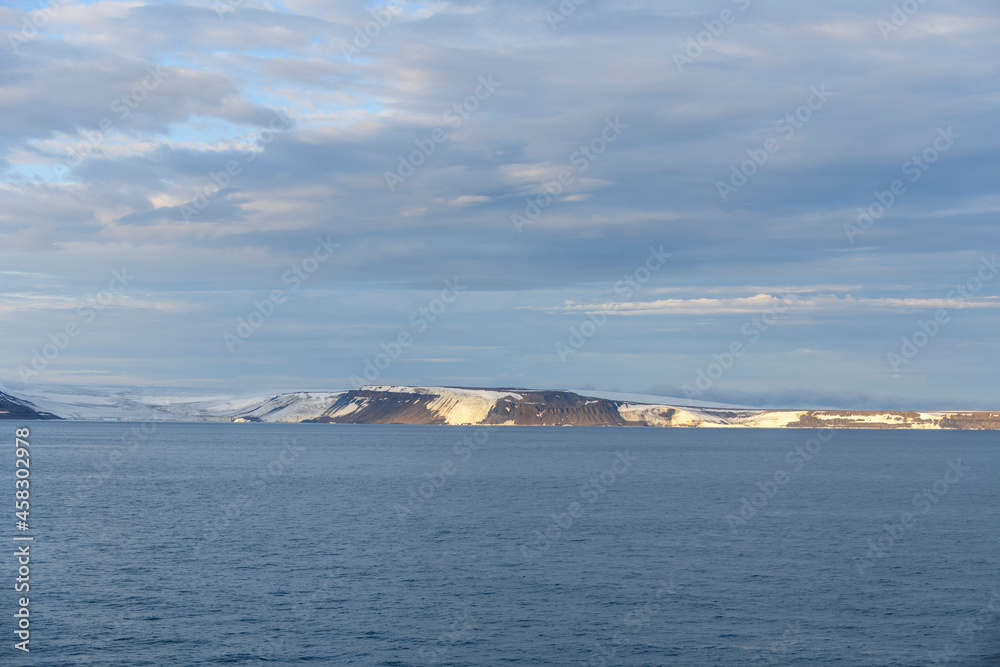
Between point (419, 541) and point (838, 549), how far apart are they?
96.2ft

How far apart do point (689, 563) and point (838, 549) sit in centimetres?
1283

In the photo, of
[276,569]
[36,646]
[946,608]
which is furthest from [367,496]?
[946,608]

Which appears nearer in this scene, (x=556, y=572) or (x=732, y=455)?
(x=556, y=572)

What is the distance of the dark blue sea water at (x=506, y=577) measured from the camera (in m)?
35.2

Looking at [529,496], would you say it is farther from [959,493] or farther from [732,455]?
[732,455]

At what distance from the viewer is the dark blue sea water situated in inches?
1384

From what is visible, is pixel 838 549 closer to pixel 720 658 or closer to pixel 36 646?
pixel 720 658

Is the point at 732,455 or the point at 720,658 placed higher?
the point at 732,455

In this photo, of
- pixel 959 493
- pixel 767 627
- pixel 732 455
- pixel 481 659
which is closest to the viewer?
pixel 481 659

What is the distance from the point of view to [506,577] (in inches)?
1844

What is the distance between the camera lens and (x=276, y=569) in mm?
48656

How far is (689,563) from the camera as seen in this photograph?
2000 inches

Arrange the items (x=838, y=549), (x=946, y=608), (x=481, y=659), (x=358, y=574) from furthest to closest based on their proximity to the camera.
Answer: (x=838, y=549) < (x=358, y=574) < (x=946, y=608) < (x=481, y=659)

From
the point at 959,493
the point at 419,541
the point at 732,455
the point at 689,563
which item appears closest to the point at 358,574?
the point at 419,541
